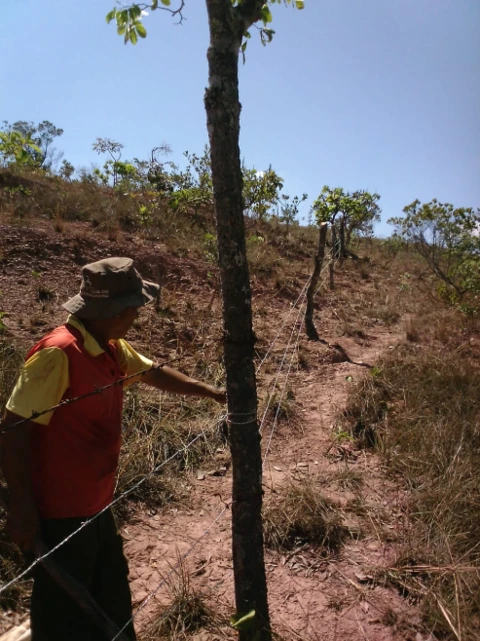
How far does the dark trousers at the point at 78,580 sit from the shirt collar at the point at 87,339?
0.65 metres

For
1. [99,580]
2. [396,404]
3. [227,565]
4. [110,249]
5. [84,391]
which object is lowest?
[227,565]

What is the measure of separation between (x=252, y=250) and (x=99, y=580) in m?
7.81

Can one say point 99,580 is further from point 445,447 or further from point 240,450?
point 445,447

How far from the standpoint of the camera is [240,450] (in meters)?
1.73

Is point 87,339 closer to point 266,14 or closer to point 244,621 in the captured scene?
point 244,621

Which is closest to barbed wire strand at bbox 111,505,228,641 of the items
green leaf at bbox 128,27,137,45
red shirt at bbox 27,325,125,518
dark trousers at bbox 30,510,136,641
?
dark trousers at bbox 30,510,136,641

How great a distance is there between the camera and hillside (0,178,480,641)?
7.92 feet

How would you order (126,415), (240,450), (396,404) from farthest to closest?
(396,404) < (126,415) < (240,450)

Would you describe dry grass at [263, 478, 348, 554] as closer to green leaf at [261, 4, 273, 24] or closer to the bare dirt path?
the bare dirt path

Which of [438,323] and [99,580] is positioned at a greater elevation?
[438,323]

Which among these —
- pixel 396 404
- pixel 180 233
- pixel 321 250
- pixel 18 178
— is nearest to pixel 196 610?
pixel 396 404

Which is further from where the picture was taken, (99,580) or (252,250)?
(252,250)

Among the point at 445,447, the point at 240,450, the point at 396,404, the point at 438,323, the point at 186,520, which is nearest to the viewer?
the point at 240,450

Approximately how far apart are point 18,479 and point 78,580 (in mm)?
511
